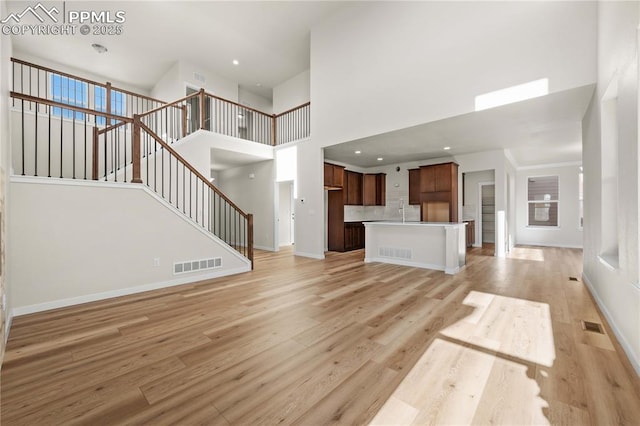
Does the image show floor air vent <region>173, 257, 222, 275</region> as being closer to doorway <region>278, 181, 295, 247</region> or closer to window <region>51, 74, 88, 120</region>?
doorway <region>278, 181, 295, 247</region>

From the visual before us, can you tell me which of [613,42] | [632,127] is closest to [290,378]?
[632,127]

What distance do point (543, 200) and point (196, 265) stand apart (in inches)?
422

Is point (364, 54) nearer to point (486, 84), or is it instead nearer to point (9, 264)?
point (486, 84)

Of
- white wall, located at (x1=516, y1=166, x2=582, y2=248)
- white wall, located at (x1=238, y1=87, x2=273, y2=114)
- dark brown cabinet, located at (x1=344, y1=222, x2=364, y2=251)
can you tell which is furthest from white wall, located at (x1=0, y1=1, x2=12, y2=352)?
white wall, located at (x1=516, y1=166, x2=582, y2=248)

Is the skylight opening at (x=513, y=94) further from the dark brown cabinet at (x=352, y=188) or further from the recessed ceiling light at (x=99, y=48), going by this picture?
the recessed ceiling light at (x=99, y=48)

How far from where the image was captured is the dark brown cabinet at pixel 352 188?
821 cm

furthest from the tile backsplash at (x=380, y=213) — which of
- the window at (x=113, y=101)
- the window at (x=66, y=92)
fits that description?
the window at (x=66, y=92)

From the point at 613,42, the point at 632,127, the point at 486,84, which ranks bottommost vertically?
the point at 632,127

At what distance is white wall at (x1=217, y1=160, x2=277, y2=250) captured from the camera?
26.1ft

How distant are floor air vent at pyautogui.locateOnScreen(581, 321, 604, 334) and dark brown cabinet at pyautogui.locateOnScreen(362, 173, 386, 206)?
252 inches

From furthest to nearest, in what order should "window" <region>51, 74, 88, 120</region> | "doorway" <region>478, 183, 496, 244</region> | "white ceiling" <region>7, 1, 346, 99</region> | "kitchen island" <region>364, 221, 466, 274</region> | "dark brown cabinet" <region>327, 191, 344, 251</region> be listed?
"doorway" <region>478, 183, 496, 244</region>
"dark brown cabinet" <region>327, 191, 344, 251</region>
"window" <region>51, 74, 88, 120</region>
"white ceiling" <region>7, 1, 346, 99</region>
"kitchen island" <region>364, 221, 466, 274</region>

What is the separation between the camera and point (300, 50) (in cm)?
758

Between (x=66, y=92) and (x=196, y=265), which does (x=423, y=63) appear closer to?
(x=196, y=265)

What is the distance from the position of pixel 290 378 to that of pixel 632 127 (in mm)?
3166
